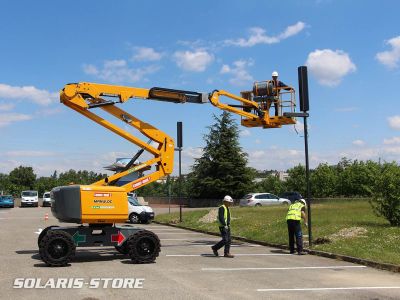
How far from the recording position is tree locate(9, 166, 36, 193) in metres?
110

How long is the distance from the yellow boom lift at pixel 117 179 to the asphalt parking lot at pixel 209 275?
0.50 meters

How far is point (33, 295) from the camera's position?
8414mm

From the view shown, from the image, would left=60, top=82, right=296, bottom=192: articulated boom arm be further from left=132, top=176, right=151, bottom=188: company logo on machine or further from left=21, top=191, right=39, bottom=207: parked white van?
left=21, top=191, right=39, bottom=207: parked white van

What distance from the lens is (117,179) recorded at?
14.0 metres

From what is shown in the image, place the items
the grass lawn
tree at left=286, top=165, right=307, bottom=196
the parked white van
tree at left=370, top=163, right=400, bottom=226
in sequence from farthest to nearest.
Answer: tree at left=286, top=165, right=307, bottom=196
the parked white van
tree at left=370, top=163, right=400, bottom=226
the grass lawn

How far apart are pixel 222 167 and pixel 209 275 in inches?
1844

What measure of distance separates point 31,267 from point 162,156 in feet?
16.7

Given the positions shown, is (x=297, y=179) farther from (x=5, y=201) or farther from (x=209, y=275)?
(x=209, y=275)

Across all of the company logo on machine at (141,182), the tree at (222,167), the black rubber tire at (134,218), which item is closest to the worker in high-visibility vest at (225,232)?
the company logo on machine at (141,182)

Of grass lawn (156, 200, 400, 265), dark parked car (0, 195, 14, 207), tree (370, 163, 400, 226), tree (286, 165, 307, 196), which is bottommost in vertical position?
grass lawn (156, 200, 400, 265)

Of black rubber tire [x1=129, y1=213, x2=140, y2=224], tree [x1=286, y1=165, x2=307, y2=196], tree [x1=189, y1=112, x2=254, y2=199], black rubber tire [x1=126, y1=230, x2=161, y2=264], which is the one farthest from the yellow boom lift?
tree [x1=286, y1=165, x2=307, y2=196]

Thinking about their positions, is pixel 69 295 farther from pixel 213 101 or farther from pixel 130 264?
pixel 213 101

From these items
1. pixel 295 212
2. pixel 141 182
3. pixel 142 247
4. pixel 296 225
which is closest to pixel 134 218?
pixel 141 182

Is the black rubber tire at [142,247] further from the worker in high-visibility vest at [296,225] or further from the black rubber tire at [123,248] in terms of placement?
the worker in high-visibility vest at [296,225]
